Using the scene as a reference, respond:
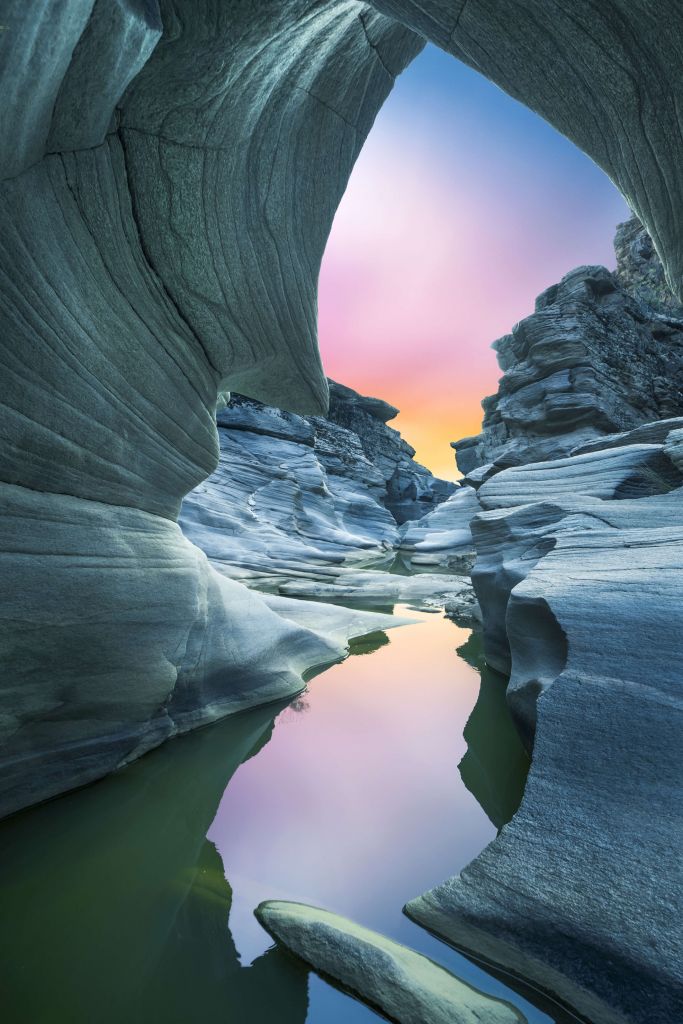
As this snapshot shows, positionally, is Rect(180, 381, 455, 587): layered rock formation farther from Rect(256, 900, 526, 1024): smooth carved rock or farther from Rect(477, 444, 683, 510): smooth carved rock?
Rect(256, 900, 526, 1024): smooth carved rock

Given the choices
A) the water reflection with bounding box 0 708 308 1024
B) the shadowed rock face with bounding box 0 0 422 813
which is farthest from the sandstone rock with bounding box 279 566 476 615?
the water reflection with bounding box 0 708 308 1024

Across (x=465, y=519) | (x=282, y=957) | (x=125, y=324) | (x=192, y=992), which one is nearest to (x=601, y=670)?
(x=282, y=957)

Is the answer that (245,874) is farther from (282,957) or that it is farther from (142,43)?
(142,43)

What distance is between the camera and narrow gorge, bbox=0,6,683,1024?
5.70ft

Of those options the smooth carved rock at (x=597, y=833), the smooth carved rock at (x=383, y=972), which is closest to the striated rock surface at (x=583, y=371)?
the smooth carved rock at (x=597, y=833)

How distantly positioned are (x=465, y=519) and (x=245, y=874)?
76.1ft

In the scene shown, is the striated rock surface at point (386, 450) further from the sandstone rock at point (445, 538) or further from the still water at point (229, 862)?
the still water at point (229, 862)

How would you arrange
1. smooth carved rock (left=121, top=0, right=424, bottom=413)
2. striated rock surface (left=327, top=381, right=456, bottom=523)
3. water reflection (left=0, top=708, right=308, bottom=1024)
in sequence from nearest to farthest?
water reflection (left=0, top=708, right=308, bottom=1024), smooth carved rock (left=121, top=0, right=424, bottom=413), striated rock surface (left=327, top=381, right=456, bottom=523)

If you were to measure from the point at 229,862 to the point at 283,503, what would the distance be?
1573 centimetres

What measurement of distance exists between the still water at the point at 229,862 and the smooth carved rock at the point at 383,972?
5 cm

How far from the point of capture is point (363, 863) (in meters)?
2.38

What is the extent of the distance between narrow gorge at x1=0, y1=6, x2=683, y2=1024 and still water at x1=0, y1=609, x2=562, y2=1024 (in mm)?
16

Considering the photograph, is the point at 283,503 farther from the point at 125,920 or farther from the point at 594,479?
the point at 125,920

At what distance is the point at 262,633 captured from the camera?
15.9 feet
